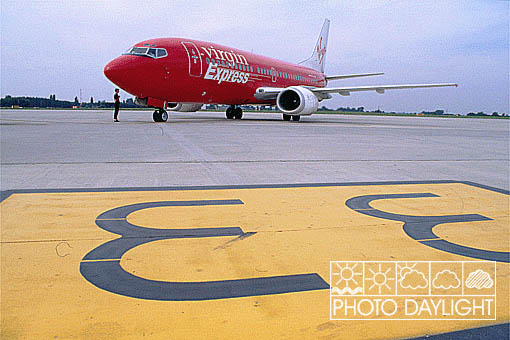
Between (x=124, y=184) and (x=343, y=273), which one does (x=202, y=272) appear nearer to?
(x=343, y=273)

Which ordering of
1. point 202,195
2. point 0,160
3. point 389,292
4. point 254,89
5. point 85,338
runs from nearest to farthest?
point 85,338, point 389,292, point 202,195, point 0,160, point 254,89

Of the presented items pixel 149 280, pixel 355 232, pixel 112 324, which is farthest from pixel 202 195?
pixel 112 324

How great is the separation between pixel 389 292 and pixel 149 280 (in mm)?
1125

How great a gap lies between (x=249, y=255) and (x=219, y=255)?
0.17 meters

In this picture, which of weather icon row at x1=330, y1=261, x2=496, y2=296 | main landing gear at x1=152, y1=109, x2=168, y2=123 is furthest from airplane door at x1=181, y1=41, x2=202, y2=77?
weather icon row at x1=330, y1=261, x2=496, y2=296

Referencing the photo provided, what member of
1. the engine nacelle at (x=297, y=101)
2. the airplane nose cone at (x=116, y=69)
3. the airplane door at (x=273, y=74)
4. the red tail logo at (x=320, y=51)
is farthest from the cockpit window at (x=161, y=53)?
the red tail logo at (x=320, y=51)

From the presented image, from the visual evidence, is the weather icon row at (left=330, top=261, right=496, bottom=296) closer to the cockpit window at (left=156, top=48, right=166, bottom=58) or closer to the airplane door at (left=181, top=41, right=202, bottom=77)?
the cockpit window at (left=156, top=48, right=166, bottom=58)

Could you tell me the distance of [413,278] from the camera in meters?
1.89

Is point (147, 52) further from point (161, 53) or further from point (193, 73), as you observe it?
point (193, 73)

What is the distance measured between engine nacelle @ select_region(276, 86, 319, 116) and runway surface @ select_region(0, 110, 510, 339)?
1308cm

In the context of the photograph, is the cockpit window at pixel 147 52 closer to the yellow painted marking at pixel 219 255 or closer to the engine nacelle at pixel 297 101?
the engine nacelle at pixel 297 101

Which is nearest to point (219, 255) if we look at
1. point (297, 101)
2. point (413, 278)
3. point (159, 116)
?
point (413, 278)

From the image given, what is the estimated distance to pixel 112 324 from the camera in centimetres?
144

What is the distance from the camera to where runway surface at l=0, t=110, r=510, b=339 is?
1.50 metres
